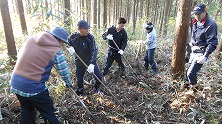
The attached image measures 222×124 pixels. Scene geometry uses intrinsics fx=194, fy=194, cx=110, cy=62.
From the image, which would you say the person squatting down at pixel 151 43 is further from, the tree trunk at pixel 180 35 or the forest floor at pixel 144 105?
the tree trunk at pixel 180 35

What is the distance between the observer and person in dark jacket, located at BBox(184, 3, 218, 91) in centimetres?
371

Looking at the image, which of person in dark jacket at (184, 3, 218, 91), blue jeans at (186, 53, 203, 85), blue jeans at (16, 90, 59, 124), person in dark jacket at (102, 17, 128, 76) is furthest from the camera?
person in dark jacket at (102, 17, 128, 76)

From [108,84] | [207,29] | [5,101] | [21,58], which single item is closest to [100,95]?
[108,84]

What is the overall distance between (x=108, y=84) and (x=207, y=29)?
293 cm

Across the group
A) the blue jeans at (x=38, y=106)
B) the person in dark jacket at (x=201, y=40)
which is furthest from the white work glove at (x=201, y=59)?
the blue jeans at (x=38, y=106)

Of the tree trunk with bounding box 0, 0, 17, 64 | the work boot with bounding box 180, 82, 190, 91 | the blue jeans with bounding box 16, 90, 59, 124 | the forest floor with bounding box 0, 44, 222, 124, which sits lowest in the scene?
the forest floor with bounding box 0, 44, 222, 124

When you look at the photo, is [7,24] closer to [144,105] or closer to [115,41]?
[115,41]

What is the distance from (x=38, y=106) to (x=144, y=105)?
7.84ft

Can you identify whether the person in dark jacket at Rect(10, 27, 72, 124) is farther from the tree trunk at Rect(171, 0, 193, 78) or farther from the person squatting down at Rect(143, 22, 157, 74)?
the person squatting down at Rect(143, 22, 157, 74)

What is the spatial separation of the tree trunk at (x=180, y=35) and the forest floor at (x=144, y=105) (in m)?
0.32

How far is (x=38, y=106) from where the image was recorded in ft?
9.32

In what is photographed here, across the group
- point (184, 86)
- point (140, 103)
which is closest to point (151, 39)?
point (184, 86)

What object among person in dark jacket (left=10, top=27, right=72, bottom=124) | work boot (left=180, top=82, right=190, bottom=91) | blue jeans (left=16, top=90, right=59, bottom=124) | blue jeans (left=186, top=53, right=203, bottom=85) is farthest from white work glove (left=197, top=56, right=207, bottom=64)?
blue jeans (left=16, top=90, right=59, bottom=124)

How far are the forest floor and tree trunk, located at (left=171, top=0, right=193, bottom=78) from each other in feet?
1.04
